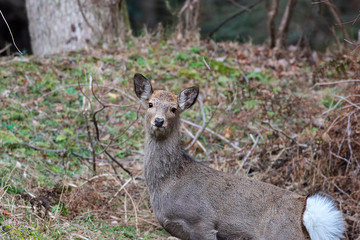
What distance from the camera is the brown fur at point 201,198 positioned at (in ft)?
17.1

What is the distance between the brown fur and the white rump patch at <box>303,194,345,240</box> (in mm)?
97

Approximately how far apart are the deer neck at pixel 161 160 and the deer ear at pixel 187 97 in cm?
31

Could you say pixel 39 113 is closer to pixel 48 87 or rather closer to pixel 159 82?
pixel 48 87

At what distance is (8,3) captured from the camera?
17.6 meters

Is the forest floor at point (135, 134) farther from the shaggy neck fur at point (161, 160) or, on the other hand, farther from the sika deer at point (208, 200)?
the sika deer at point (208, 200)

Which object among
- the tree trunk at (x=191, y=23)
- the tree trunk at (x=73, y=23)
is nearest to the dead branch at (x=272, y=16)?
the tree trunk at (x=191, y=23)

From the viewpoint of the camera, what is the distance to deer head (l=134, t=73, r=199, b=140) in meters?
5.45

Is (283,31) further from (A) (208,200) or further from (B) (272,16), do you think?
(A) (208,200)

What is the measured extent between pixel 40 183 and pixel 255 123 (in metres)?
3.59

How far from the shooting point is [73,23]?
11.4 meters

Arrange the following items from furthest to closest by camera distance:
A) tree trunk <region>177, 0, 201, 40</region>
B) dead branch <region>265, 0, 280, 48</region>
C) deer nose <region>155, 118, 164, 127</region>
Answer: tree trunk <region>177, 0, 201, 40</region>, dead branch <region>265, 0, 280, 48</region>, deer nose <region>155, 118, 164, 127</region>

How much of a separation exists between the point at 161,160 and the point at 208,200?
66 centimetres

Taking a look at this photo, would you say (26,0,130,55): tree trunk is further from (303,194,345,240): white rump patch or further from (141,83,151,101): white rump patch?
(303,194,345,240): white rump patch

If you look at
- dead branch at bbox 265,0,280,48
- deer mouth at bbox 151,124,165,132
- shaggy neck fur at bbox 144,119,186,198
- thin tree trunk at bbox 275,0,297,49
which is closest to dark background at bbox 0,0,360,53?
thin tree trunk at bbox 275,0,297,49
